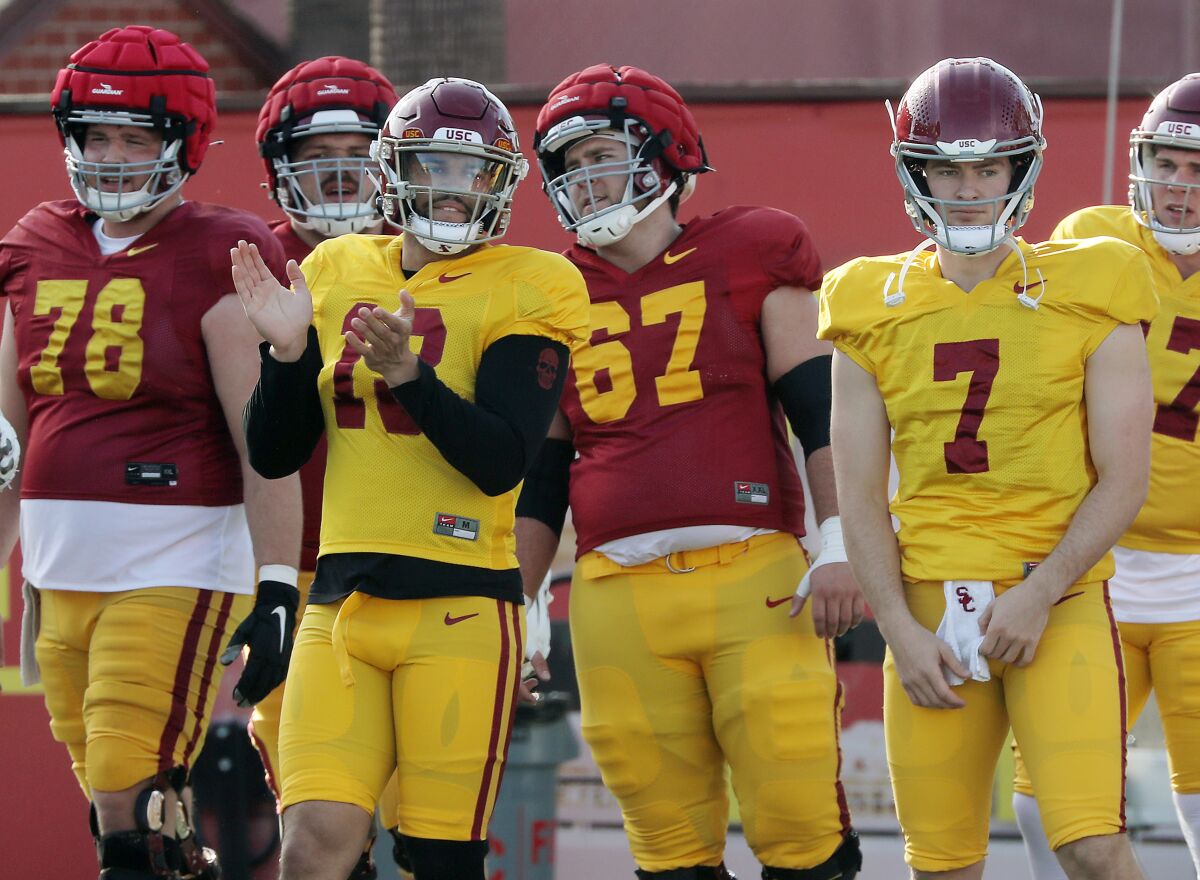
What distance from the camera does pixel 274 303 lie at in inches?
127

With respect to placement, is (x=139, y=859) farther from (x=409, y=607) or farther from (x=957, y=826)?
(x=957, y=826)

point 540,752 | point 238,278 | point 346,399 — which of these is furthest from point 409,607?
point 540,752

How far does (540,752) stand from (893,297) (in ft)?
7.95

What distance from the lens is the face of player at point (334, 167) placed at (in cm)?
446

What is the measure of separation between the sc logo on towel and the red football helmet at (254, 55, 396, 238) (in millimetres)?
1839

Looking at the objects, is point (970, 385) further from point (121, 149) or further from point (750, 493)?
point (121, 149)

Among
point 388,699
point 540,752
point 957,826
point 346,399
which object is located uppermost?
point 346,399

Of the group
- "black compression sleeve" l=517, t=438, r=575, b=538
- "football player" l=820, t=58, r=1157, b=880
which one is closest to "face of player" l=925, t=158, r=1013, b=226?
"football player" l=820, t=58, r=1157, b=880

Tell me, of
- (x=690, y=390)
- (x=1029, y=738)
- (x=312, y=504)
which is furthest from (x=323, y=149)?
(x=1029, y=738)

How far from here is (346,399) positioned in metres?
3.28

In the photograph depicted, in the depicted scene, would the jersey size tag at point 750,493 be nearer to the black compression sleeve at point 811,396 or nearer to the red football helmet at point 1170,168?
the black compression sleeve at point 811,396

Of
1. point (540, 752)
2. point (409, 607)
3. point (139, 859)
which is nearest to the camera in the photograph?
point (409, 607)

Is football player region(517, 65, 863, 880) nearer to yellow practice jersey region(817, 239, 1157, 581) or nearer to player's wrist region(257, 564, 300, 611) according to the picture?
yellow practice jersey region(817, 239, 1157, 581)

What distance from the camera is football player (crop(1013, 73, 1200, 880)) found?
3896mm
